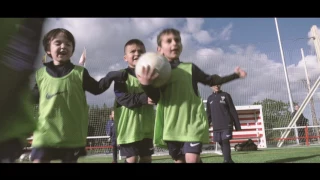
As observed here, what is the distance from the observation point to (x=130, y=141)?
2.74 metres

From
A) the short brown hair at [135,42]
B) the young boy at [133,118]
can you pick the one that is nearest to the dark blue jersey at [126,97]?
the young boy at [133,118]

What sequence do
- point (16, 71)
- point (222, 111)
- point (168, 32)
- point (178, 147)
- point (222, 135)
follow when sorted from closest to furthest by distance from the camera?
point (16, 71) < point (168, 32) < point (178, 147) < point (222, 111) < point (222, 135)

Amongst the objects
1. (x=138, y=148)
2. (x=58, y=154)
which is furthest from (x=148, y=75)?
(x=58, y=154)

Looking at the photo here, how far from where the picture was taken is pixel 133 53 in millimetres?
2746

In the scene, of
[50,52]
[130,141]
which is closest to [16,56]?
[50,52]

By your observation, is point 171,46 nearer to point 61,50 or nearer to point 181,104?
point 181,104

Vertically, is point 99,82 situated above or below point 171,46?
below

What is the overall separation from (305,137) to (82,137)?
635 centimetres

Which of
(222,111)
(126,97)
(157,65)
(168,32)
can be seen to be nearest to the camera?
(157,65)

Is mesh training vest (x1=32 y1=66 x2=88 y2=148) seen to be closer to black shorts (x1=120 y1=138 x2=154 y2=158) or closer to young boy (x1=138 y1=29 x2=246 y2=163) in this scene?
black shorts (x1=120 y1=138 x2=154 y2=158)

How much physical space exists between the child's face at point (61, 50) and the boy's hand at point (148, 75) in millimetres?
632

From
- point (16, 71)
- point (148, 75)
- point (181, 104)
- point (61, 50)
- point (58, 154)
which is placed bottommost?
point (58, 154)

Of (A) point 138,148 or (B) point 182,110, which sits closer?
(B) point 182,110

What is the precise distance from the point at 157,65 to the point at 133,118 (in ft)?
2.19
